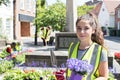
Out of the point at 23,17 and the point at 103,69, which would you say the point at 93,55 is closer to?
the point at 103,69

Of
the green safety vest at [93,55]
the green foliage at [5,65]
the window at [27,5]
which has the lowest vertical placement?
the green foliage at [5,65]

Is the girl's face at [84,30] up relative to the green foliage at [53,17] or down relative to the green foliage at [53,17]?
down

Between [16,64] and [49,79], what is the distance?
469cm

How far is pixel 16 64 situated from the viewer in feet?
34.6

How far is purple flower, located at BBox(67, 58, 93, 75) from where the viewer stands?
3.24 metres

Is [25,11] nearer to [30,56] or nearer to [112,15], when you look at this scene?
[30,56]

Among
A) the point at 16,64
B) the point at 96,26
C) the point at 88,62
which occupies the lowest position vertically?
the point at 16,64

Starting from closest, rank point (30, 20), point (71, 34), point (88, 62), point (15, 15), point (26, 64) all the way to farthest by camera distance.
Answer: point (88, 62)
point (26, 64)
point (71, 34)
point (15, 15)
point (30, 20)

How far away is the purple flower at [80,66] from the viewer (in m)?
3.24

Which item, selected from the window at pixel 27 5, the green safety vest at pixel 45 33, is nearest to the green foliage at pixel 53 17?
the green safety vest at pixel 45 33

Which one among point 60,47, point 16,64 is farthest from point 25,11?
point 16,64

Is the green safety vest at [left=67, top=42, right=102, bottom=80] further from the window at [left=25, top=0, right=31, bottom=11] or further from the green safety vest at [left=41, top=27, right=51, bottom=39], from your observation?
the window at [left=25, top=0, right=31, bottom=11]

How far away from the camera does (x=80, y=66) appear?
128 inches

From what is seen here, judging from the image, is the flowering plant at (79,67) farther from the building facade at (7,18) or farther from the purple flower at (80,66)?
the building facade at (7,18)
